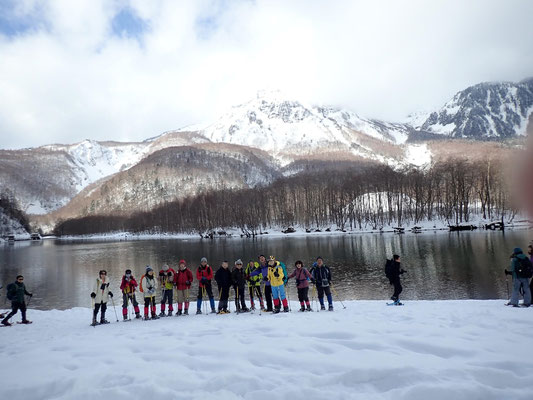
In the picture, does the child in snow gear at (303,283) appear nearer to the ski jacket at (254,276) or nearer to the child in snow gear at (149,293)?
the ski jacket at (254,276)

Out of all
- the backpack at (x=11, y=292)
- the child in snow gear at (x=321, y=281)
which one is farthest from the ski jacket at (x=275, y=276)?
the backpack at (x=11, y=292)

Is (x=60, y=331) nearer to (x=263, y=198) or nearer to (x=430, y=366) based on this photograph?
(x=430, y=366)

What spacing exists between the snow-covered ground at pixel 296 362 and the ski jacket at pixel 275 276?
4522 mm

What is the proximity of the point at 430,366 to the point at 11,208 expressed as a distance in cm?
24069

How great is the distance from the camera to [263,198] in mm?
133500

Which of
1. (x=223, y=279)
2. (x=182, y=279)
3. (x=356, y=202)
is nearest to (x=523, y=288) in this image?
(x=223, y=279)

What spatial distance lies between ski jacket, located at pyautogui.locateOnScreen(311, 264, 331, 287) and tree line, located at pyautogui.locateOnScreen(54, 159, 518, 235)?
2742 inches

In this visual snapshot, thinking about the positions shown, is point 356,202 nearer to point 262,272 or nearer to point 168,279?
point 262,272

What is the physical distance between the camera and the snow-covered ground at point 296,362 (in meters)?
6.23

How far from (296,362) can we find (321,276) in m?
9.52

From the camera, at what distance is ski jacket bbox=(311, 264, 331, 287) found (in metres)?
16.8

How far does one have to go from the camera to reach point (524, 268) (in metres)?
14.4

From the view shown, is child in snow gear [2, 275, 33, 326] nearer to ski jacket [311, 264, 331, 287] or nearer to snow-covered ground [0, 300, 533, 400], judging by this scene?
snow-covered ground [0, 300, 533, 400]

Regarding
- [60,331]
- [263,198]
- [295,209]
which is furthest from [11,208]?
[60,331]
